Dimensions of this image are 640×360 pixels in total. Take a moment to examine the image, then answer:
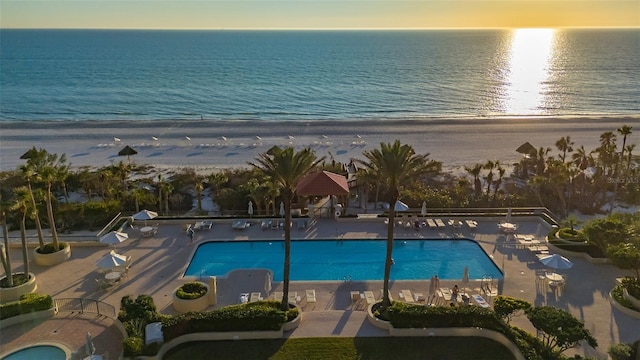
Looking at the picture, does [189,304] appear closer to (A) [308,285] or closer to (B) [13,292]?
(A) [308,285]

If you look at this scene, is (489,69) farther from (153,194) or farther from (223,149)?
(153,194)

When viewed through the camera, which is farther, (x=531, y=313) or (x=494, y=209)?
(x=494, y=209)

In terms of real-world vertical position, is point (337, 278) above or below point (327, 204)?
below

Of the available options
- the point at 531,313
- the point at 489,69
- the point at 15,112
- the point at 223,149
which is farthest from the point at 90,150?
the point at 489,69

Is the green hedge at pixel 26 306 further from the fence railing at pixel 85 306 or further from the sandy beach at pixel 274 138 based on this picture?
the sandy beach at pixel 274 138

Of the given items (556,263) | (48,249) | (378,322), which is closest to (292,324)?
(378,322)

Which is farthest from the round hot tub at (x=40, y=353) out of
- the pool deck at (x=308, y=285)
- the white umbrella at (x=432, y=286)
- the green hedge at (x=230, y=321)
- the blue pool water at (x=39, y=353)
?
the white umbrella at (x=432, y=286)
